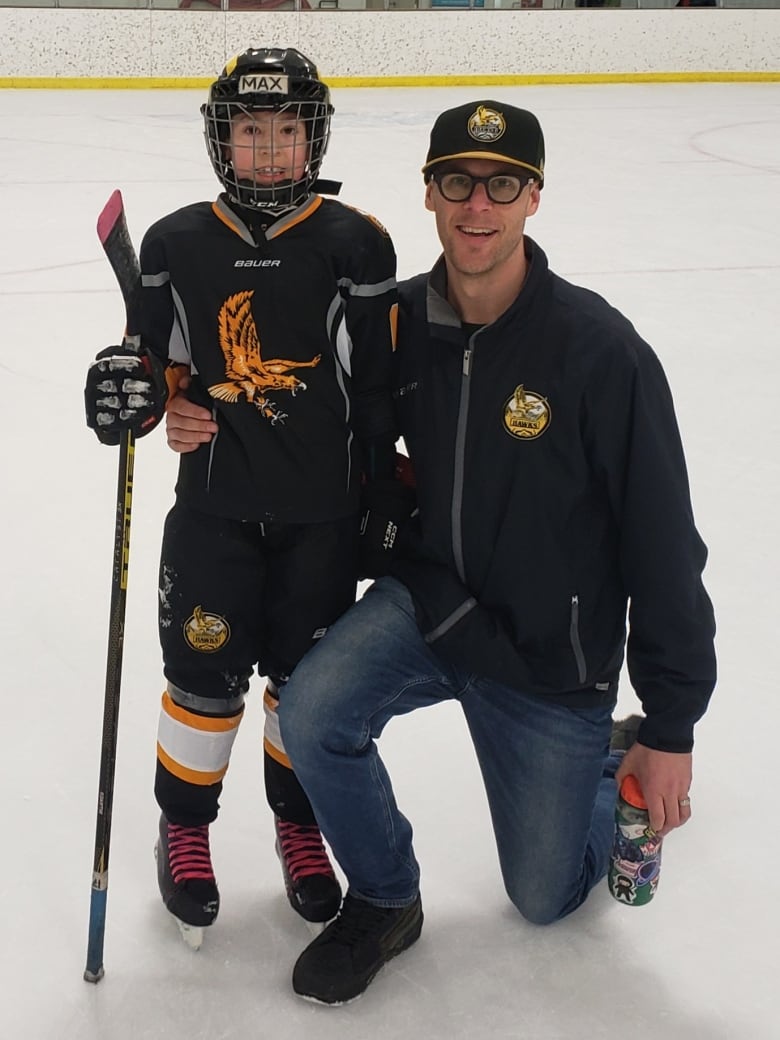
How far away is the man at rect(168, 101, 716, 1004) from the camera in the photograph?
1521mm

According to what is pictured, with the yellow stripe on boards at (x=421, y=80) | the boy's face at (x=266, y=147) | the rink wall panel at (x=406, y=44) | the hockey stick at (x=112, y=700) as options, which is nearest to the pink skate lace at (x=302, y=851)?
the hockey stick at (x=112, y=700)

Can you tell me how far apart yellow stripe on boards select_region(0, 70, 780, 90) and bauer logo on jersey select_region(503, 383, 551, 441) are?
26.8ft

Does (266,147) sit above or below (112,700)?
above

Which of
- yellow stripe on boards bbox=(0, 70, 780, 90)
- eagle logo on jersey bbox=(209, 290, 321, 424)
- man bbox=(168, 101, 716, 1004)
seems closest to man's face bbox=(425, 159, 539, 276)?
man bbox=(168, 101, 716, 1004)

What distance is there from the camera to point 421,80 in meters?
9.80

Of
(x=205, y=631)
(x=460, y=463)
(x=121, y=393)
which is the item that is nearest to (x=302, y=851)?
(x=205, y=631)

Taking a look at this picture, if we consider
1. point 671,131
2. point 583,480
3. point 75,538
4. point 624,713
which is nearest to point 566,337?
point 583,480

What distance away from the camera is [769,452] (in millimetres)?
3150

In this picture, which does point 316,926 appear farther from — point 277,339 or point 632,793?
point 277,339

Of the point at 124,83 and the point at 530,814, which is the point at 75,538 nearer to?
the point at 530,814

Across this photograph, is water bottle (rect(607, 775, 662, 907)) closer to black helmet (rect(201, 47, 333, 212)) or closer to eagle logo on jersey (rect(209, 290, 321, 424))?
eagle logo on jersey (rect(209, 290, 321, 424))

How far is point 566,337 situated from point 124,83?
845cm

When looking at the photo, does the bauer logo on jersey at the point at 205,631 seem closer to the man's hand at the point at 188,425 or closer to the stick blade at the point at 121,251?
the man's hand at the point at 188,425

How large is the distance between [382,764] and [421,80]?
29.3 ft
